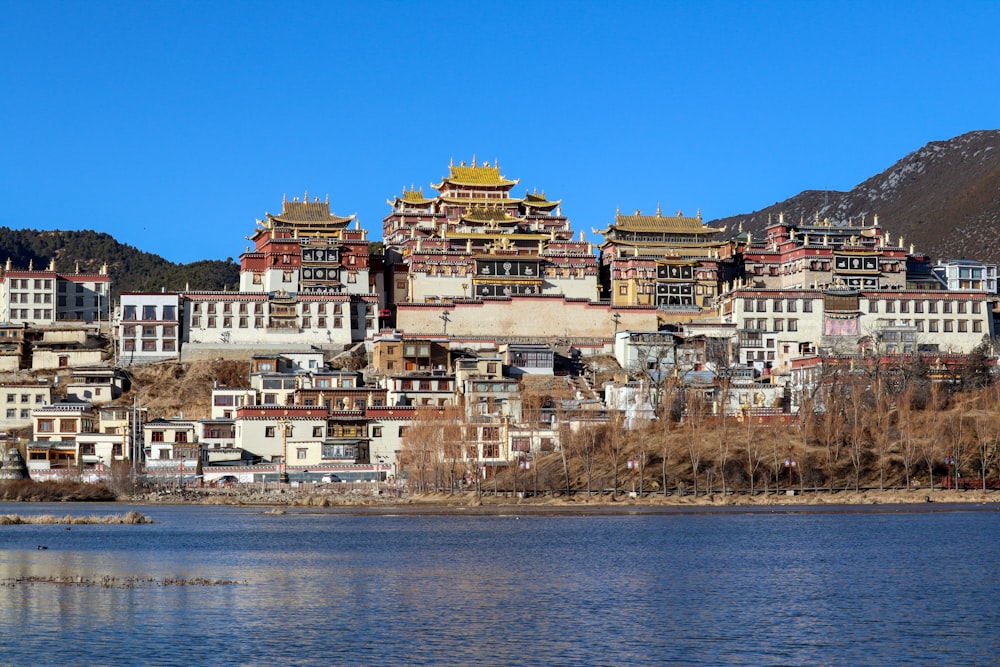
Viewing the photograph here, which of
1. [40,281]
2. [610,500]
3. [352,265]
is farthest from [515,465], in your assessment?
[40,281]

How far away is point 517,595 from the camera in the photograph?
139 ft

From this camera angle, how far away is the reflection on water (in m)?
32.2

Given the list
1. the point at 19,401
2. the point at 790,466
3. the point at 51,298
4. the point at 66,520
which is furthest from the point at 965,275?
the point at 66,520

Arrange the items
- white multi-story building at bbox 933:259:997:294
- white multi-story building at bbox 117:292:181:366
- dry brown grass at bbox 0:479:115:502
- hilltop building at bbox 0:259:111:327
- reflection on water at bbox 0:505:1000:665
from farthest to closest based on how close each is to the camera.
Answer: white multi-story building at bbox 933:259:997:294
hilltop building at bbox 0:259:111:327
white multi-story building at bbox 117:292:181:366
dry brown grass at bbox 0:479:115:502
reflection on water at bbox 0:505:1000:665

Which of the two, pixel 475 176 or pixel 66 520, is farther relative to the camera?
pixel 475 176

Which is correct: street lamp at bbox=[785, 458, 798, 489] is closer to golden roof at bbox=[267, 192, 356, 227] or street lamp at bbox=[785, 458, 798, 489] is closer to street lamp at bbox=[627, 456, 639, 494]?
street lamp at bbox=[627, 456, 639, 494]

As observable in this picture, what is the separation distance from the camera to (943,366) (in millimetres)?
104000

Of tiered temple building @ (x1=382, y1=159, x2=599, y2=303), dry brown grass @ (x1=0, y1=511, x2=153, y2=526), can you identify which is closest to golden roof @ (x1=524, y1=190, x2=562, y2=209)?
tiered temple building @ (x1=382, y1=159, x2=599, y2=303)

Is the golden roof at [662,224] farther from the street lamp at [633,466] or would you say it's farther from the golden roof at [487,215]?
the street lamp at [633,466]

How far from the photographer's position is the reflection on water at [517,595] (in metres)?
32.2

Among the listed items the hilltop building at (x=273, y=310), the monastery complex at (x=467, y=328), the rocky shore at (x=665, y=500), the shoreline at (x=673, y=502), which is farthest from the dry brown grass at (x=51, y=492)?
the hilltop building at (x=273, y=310)

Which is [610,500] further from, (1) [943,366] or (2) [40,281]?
(2) [40,281]

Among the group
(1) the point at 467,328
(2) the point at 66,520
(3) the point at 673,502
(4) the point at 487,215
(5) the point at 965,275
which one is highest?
(4) the point at 487,215

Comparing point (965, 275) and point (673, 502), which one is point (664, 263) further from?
point (673, 502)
